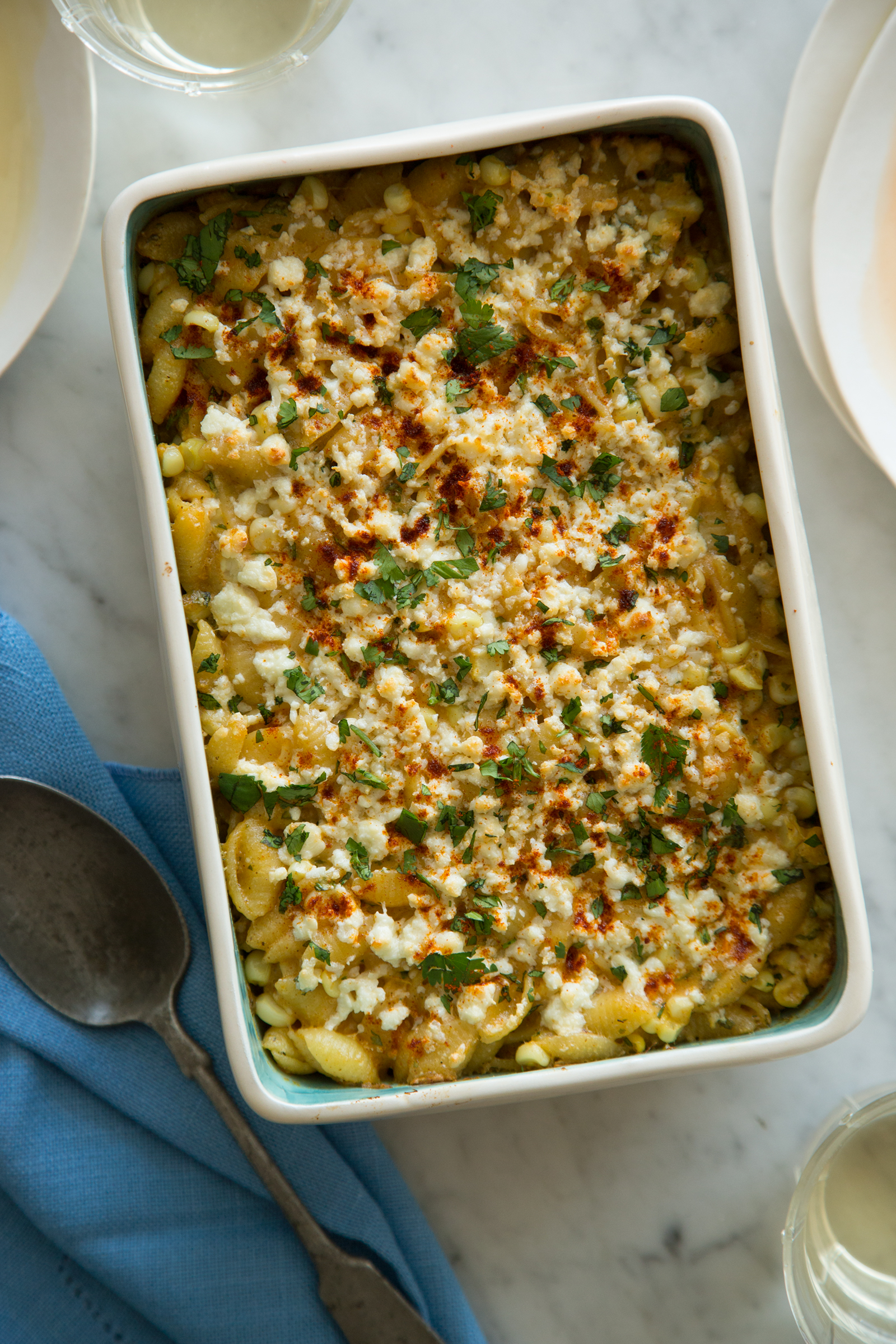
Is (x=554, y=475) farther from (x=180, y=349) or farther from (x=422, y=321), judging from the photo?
(x=180, y=349)

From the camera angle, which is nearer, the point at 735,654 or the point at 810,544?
the point at 735,654

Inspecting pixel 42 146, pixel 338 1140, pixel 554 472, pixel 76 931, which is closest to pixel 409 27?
pixel 42 146

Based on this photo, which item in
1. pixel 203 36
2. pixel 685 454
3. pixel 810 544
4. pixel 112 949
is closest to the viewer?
pixel 685 454

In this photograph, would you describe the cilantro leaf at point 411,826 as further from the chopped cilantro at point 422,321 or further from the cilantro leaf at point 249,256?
the cilantro leaf at point 249,256

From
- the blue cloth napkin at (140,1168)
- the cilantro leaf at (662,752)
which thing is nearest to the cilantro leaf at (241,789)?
the blue cloth napkin at (140,1168)

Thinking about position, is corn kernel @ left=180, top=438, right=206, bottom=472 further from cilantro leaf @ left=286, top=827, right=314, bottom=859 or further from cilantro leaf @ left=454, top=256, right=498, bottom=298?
cilantro leaf @ left=286, top=827, right=314, bottom=859

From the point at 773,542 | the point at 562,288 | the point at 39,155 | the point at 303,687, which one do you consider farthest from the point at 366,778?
the point at 39,155
